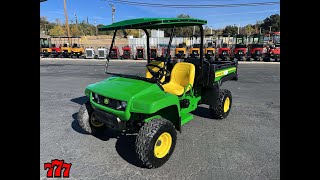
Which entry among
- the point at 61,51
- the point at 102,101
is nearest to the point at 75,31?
the point at 61,51

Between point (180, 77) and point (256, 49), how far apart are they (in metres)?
17.6

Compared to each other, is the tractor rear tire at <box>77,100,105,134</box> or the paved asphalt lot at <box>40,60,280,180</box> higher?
the tractor rear tire at <box>77,100,105,134</box>

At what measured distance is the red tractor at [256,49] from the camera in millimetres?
20109

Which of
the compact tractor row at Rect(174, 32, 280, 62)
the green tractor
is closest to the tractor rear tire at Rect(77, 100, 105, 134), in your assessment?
the green tractor

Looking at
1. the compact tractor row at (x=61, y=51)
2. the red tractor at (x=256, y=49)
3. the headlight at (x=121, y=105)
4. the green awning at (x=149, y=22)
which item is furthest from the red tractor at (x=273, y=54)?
the headlight at (x=121, y=105)

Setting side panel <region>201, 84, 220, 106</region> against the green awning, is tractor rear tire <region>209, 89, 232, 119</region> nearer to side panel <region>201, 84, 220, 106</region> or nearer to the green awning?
side panel <region>201, 84, 220, 106</region>

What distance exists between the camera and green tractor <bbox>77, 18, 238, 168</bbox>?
3.17 meters

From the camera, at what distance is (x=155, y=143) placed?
3.19 m

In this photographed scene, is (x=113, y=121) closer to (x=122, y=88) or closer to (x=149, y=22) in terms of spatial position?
(x=122, y=88)

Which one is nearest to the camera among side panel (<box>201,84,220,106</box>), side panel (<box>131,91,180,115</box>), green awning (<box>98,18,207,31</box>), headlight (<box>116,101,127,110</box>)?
side panel (<box>131,91,180,115</box>)

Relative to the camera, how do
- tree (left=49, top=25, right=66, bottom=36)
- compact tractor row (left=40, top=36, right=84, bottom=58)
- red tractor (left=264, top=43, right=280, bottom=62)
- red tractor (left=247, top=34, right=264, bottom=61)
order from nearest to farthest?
red tractor (left=264, top=43, right=280, bottom=62) < red tractor (left=247, top=34, right=264, bottom=61) < compact tractor row (left=40, top=36, right=84, bottom=58) < tree (left=49, top=25, right=66, bottom=36)

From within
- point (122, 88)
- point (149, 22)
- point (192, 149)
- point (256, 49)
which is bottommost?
point (192, 149)
